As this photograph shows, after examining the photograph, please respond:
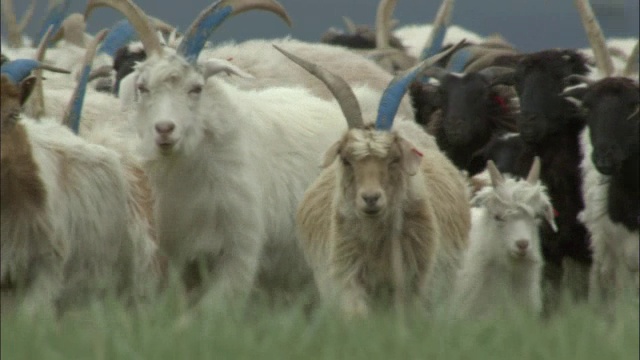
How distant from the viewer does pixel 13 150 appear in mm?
8102

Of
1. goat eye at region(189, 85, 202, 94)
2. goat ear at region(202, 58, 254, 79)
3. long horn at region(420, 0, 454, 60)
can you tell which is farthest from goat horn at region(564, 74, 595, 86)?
goat eye at region(189, 85, 202, 94)

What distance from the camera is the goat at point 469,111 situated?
41.5 feet

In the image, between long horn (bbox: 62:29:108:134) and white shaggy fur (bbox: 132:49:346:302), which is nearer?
white shaggy fur (bbox: 132:49:346:302)

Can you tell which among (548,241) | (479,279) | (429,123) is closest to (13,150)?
(479,279)

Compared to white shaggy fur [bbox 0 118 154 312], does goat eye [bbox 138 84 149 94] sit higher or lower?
higher

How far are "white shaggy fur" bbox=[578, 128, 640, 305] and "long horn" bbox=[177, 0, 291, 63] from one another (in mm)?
2209

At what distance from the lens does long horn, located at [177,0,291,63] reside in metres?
9.66

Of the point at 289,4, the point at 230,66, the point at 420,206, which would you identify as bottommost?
the point at 289,4

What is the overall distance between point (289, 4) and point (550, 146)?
55.8 m

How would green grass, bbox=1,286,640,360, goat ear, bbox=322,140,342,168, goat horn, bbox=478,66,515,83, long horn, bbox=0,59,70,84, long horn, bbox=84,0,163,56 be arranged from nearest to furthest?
green grass, bbox=1,286,640,360 → long horn, bbox=0,59,70,84 → goat ear, bbox=322,140,342,168 → long horn, bbox=84,0,163,56 → goat horn, bbox=478,66,515,83

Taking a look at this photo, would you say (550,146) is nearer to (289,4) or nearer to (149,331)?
(149,331)

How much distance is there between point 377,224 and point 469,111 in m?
3.92

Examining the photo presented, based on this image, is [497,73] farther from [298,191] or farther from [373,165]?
[373,165]

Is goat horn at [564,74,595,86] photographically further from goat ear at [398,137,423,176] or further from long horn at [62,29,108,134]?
long horn at [62,29,108,134]
